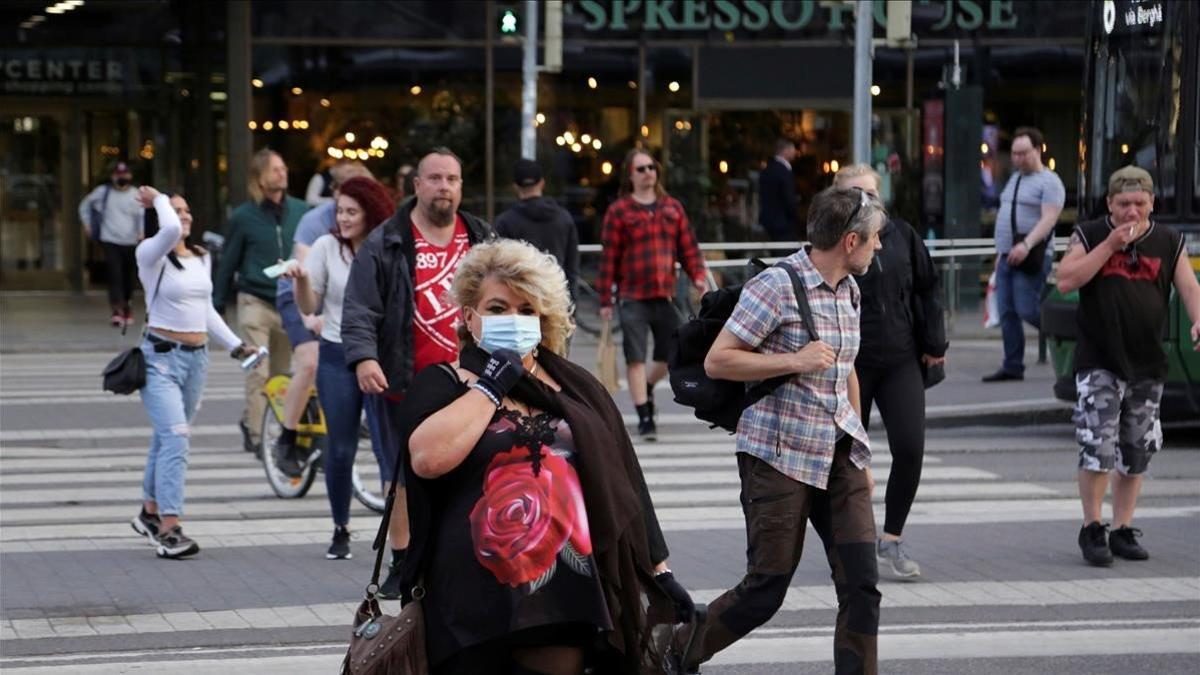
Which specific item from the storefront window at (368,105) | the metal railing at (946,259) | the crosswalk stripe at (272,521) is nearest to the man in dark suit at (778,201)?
the metal railing at (946,259)

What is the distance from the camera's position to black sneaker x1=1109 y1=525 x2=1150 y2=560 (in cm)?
927

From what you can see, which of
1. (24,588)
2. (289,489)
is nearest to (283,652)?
(24,588)

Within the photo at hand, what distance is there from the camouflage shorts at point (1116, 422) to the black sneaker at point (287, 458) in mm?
4482

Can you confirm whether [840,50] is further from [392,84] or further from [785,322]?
[785,322]

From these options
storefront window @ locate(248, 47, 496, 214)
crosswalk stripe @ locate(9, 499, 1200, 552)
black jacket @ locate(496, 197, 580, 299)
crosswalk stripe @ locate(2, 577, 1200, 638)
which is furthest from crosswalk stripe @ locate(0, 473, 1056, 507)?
storefront window @ locate(248, 47, 496, 214)

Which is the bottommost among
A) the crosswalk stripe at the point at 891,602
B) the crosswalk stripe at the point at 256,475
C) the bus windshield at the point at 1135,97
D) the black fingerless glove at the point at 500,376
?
the crosswalk stripe at the point at 256,475

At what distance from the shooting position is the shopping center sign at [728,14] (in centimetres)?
2625

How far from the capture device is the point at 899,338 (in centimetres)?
836

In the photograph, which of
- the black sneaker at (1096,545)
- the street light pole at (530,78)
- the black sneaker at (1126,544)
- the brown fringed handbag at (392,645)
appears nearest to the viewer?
the brown fringed handbag at (392,645)

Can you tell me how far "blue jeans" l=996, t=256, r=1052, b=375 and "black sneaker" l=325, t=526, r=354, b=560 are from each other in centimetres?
903

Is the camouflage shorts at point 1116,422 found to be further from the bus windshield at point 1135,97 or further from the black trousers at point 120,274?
the black trousers at point 120,274

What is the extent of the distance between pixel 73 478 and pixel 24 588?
3530mm

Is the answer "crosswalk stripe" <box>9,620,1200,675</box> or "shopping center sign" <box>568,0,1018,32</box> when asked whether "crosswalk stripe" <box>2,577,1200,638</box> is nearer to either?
"crosswalk stripe" <box>9,620,1200,675</box>

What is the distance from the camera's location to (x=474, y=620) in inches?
176
